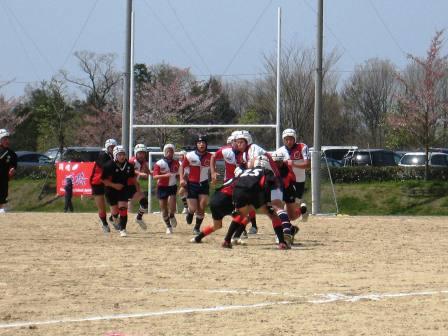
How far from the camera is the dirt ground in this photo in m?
9.68

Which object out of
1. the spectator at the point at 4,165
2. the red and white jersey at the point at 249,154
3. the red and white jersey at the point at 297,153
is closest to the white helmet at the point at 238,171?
the red and white jersey at the point at 249,154

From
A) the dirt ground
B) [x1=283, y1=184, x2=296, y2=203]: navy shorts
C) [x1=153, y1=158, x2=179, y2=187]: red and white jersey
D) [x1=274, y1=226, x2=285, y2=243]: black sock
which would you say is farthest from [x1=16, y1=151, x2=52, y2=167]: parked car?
[x1=274, y1=226, x2=285, y2=243]: black sock

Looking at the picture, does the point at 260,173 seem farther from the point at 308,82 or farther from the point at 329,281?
the point at 308,82

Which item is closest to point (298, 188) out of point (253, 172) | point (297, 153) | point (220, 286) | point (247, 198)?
point (297, 153)

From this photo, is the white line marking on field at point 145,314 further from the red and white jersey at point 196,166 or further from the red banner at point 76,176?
the red banner at point 76,176

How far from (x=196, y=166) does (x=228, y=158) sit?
2488 mm

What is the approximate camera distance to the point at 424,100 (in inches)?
2025

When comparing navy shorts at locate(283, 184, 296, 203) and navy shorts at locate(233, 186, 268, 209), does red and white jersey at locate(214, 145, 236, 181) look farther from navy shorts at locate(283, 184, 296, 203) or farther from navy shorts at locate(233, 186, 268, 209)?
navy shorts at locate(233, 186, 268, 209)

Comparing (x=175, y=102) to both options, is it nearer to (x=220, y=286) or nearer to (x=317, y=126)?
(x=317, y=126)

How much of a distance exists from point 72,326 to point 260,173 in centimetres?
784

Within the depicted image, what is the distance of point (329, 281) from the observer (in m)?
12.9

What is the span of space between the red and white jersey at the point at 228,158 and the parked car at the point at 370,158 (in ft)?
107

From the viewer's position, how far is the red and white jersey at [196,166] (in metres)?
21.7

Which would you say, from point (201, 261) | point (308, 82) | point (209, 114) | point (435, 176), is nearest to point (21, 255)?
point (201, 261)
